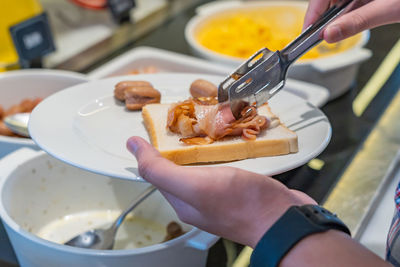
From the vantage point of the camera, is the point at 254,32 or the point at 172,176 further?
the point at 254,32

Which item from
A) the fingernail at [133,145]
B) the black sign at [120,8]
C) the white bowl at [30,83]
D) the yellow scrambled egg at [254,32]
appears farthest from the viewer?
the black sign at [120,8]

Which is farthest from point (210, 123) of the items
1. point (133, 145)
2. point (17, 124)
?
point (17, 124)

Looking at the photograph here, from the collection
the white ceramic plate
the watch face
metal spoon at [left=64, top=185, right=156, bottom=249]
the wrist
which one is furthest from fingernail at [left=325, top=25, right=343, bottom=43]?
the watch face

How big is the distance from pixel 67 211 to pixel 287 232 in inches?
21.9

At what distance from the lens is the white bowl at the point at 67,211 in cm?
67

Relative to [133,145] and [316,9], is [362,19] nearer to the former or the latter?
[316,9]

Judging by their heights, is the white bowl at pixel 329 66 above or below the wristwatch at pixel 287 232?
below

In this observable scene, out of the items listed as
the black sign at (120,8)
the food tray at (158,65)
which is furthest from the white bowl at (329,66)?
the black sign at (120,8)

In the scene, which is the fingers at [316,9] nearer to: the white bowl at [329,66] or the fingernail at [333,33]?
the fingernail at [333,33]

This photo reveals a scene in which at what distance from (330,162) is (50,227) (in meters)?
0.63

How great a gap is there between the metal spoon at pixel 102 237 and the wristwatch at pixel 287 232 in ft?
1.11

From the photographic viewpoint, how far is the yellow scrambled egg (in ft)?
4.72

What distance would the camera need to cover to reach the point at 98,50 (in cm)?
154

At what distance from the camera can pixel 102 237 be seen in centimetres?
86
